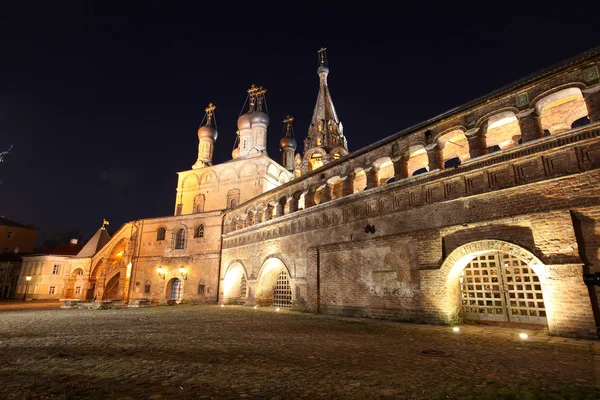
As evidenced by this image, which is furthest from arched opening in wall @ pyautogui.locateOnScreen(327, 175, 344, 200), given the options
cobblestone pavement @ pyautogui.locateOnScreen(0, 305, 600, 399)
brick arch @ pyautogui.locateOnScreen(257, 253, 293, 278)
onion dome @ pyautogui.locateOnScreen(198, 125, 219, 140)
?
onion dome @ pyautogui.locateOnScreen(198, 125, 219, 140)

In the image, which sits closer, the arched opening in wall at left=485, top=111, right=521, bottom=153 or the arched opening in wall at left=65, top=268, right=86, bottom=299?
the arched opening in wall at left=485, top=111, right=521, bottom=153

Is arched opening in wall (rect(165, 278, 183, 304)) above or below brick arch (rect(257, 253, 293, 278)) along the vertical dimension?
below

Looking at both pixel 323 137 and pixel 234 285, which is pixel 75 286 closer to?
pixel 234 285

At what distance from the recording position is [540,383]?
4160mm

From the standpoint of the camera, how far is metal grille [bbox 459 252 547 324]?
29.5ft

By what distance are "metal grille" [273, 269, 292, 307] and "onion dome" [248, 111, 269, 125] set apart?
2032 centimetres

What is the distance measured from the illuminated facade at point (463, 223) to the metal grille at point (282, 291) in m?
0.06

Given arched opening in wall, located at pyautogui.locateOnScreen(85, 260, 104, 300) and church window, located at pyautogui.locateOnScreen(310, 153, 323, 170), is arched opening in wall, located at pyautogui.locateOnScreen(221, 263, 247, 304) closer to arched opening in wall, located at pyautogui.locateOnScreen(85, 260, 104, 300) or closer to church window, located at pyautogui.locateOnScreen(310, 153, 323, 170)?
church window, located at pyautogui.locateOnScreen(310, 153, 323, 170)

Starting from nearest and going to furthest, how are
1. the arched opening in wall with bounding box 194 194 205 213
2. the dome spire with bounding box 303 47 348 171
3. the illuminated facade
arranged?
1. the illuminated facade
2. the dome spire with bounding box 303 47 348 171
3. the arched opening in wall with bounding box 194 194 205 213

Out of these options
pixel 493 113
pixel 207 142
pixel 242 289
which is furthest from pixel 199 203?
pixel 493 113

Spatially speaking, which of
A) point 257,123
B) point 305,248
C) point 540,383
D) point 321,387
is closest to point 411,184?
point 305,248

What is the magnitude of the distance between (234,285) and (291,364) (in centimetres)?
1695

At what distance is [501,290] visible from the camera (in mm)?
9516

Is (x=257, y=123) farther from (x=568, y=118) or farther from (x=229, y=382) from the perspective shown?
(x=229, y=382)
